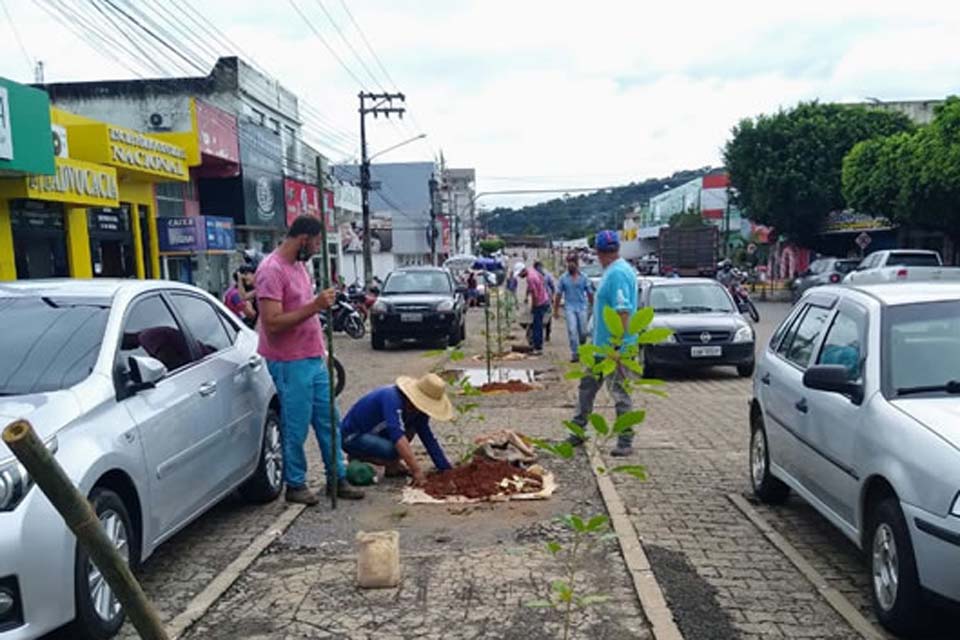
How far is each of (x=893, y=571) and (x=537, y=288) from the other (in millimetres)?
11394

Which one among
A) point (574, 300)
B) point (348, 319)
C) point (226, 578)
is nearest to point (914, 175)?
point (574, 300)

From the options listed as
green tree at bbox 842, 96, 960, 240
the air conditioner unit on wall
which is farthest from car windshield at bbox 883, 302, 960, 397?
the air conditioner unit on wall

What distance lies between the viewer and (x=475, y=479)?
598cm

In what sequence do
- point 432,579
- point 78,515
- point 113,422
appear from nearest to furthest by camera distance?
point 78,515 < point 113,422 < point 432,579

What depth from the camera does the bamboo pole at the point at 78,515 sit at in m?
1.47

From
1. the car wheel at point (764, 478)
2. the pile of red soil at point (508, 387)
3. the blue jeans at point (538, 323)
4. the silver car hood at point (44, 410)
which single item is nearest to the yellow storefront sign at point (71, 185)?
the pile of red soil at point (508, 387)

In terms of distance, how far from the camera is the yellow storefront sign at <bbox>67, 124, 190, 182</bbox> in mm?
15930

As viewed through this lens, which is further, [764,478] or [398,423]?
[398,423]

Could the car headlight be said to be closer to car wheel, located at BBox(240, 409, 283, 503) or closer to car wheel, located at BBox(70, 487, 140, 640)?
car wheel, located at BBox(70, 487, 140, 640)

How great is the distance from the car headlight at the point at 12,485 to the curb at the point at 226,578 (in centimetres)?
93

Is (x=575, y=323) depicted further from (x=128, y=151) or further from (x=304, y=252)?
(x=128, y=151)

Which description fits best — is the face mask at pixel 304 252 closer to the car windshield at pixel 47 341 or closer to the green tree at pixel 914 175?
the car windshield at pixel 47 341

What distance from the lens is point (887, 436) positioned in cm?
370

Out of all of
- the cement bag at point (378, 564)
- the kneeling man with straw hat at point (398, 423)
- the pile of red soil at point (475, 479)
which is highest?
the kneeling man with straw hat at point (398, 423)
